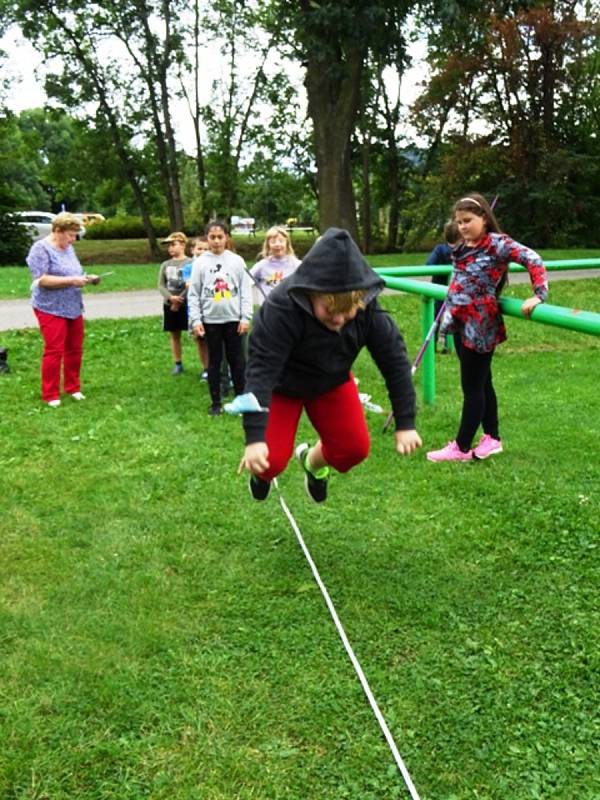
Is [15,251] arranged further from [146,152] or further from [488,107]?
[488,107]

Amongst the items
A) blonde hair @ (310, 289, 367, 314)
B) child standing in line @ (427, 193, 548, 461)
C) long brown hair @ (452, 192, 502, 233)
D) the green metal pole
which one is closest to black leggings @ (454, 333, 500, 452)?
child standing in line @ (427, 193, 548, 461)

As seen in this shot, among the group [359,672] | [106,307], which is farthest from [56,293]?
[106,307]

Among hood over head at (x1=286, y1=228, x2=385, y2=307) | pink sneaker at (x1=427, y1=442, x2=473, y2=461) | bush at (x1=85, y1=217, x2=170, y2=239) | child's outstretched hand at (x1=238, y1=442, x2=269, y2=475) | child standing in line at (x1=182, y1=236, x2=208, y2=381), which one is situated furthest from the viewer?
bush at (x1=85, y1=217, x2=170, y2=239)

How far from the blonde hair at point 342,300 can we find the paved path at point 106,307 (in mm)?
A: 8311

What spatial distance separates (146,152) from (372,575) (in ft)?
84.5

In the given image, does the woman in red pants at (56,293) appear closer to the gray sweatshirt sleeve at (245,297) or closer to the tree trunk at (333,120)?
the gray sweatshirt sleeve at (245,297)

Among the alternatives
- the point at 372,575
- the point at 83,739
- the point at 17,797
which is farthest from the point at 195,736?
the point at 372,575

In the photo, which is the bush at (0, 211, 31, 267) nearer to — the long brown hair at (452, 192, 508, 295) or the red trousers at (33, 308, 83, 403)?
the red trousers at (33, 308, 83, 403)

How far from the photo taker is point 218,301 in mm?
6500

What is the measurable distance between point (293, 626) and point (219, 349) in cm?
380

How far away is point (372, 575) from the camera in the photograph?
3566 millimetres

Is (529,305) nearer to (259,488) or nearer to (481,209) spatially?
(481,209)

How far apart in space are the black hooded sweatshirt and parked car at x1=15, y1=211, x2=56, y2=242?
2445cm

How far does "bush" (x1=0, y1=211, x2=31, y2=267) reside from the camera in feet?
80.1
